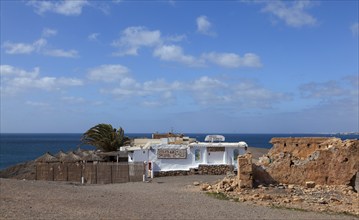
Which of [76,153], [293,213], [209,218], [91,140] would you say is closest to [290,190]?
[293,213]

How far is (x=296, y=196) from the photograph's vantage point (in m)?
23.2

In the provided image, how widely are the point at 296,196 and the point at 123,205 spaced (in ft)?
27.8

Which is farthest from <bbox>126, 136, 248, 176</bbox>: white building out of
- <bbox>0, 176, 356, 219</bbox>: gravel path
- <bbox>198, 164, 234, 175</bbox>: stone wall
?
<bbox>0, 176, 356, 219</bbox>: gravel path

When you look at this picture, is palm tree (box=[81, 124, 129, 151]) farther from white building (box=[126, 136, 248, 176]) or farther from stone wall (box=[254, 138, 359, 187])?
stone wall (box=[254, 138, 359, 187])

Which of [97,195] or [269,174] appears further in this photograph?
[269,174]

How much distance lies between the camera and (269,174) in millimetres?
26594

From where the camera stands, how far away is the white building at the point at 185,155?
37000 millimetres

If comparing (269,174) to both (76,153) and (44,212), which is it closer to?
(44,212)

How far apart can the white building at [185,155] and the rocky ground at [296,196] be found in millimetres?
9971

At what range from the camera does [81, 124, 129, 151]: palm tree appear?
1854 inches

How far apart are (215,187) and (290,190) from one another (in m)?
4.07

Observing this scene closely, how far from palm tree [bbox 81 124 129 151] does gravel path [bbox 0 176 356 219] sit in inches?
777

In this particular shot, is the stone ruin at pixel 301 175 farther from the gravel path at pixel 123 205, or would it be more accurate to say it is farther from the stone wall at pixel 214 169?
the stone wall at pixel 214 169

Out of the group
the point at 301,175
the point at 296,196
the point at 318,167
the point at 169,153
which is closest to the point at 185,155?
the point at 169,153
